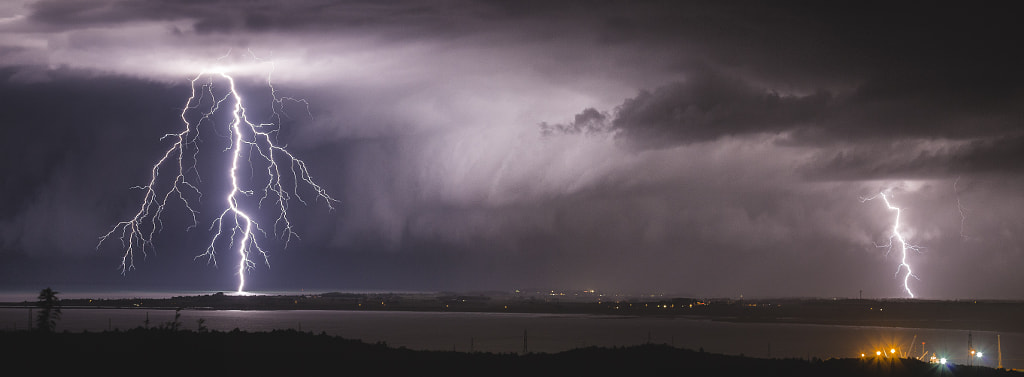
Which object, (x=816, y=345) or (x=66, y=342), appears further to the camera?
(x=816, y=345)

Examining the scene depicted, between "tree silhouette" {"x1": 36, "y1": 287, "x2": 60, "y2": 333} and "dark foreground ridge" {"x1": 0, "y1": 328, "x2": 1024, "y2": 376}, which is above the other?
"tree silhouette" {"x1": 36, "y1": 287, "x2": 60, "y2": 333}

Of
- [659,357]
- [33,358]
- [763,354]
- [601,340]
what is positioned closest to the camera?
[33,358]

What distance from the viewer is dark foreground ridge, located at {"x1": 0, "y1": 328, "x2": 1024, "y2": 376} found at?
34.3m

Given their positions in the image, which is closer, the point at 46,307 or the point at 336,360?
the point at 46,307

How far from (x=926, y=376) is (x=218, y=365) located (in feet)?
104

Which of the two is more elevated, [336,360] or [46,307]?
[46,307]

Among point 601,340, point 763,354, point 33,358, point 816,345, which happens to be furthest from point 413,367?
point 816,345

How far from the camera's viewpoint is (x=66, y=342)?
128ft

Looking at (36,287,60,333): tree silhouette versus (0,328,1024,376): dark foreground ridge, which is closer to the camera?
(36,287,60,333): tree silhouette

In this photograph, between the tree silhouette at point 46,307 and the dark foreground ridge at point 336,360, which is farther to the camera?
the dark foreground ridge at point 336,360

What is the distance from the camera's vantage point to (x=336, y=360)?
40.4 metres

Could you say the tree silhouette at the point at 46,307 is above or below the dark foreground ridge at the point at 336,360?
above

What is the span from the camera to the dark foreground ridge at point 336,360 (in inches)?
1351

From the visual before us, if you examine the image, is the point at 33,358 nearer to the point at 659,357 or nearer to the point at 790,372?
the point at 659,357
